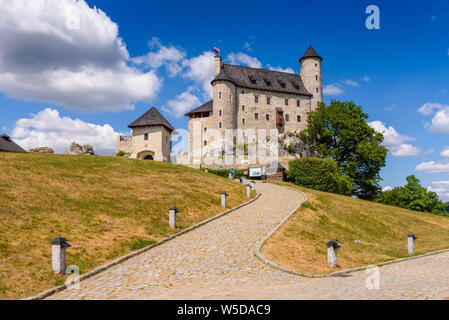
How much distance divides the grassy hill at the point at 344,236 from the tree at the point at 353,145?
21.5 meters

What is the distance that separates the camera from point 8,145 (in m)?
39.5

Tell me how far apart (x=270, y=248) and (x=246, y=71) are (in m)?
59.6

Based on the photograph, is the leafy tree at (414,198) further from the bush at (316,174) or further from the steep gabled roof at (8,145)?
the steep gabled roof at (8,145)

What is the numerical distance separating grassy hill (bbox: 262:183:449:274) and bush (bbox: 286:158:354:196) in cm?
1304

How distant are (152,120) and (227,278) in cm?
4013

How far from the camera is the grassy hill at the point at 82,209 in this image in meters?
9.88

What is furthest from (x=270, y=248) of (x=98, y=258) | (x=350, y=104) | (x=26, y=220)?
(x=350, y=104)

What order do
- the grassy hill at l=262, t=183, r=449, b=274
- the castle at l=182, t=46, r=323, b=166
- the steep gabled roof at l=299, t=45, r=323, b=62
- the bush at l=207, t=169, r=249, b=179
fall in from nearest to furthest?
the grassy hill at l=262, t=183, r=449, b=274, the bush at l=207, t=169, r=249, b=179, the castle at l=182, t=46, r=323, b=166, the steep gabled roof at l=299, t=45, r=323, b=62

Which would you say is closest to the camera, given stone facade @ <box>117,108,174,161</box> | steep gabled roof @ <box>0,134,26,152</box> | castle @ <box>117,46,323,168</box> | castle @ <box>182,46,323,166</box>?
steep gabled roof @ <box>0,134,26,152</box>

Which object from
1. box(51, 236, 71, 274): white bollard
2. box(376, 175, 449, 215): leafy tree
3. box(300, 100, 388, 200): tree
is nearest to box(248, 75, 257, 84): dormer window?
box(300, 100, 388, 200): tree

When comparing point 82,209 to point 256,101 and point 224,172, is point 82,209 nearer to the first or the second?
point 224,172

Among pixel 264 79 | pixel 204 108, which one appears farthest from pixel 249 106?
pixel 204 108

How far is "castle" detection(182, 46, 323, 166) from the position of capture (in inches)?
2398

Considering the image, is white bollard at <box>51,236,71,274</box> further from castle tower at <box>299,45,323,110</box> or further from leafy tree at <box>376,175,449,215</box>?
castle tower at <box>299,45,323,110</box>
